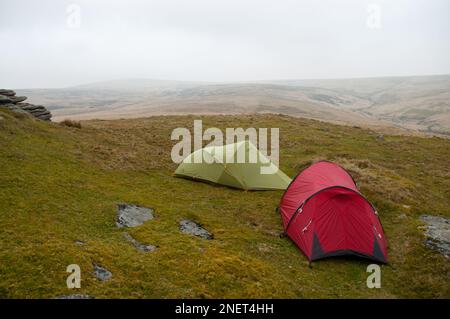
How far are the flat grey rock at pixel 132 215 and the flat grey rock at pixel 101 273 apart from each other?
3.73 meters

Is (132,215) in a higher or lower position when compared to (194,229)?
higher

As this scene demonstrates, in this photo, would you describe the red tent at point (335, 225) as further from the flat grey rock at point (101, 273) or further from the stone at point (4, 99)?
the stone at point (4, 99)

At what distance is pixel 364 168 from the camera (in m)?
24.8

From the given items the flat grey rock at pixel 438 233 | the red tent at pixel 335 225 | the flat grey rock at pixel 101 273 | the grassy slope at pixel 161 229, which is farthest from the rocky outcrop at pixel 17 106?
the flat grey rock at pixel 438 233

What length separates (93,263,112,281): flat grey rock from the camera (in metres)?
9.91

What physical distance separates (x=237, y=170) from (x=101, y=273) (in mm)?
11914

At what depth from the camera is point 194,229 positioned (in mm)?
14703

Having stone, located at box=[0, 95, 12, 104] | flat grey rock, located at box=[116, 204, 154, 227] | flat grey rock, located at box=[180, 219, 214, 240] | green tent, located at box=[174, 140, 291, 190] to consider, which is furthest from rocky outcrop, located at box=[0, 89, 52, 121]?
flat grey rock, located at box=[180, 219, 214, 240]

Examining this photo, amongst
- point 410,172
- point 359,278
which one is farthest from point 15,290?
point 410,172

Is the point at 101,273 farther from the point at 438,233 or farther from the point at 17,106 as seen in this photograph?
the point at 17,106

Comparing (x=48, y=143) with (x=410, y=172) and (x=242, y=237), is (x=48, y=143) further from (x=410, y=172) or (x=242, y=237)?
(x=410, y=172)

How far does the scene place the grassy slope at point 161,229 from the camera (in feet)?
33.0

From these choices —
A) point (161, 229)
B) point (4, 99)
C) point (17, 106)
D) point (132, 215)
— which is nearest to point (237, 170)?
point (132, 215)
